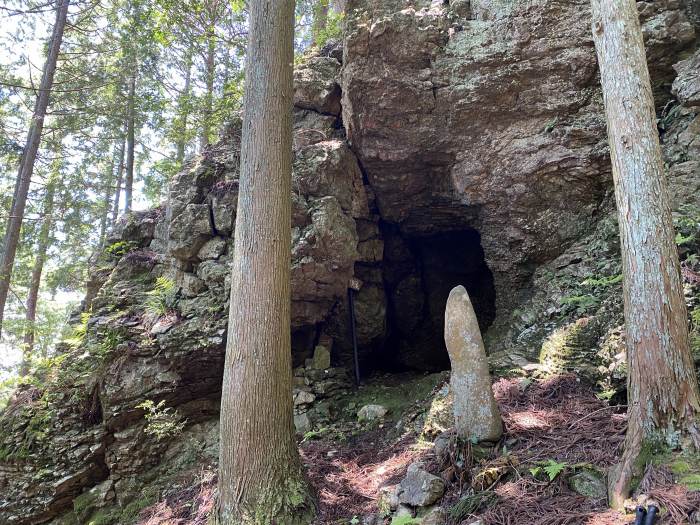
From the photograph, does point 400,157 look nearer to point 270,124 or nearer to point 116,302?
point 270,124

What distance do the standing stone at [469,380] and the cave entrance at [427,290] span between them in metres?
6.34

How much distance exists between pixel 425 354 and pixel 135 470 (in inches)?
282

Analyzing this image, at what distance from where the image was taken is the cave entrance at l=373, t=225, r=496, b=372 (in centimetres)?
1102

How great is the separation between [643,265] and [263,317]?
11.6ft

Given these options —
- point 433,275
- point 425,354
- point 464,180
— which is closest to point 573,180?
point 464,180

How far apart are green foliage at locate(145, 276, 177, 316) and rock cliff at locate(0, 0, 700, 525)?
0.04 metres

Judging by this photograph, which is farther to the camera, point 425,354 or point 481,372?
point 425,354

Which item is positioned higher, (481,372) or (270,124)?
(270,124)

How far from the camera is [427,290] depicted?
11.6 m

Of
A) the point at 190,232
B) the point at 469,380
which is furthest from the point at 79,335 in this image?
the point at 469,380

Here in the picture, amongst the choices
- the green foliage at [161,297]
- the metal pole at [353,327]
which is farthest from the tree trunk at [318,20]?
the green foliage at [161,297]

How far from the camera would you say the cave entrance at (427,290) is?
36.2 feet

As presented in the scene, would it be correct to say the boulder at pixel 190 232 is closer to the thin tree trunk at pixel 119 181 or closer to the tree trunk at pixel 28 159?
the tree trunk at pixel 28 159

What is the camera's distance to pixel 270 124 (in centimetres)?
507
